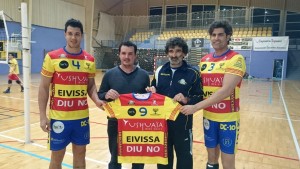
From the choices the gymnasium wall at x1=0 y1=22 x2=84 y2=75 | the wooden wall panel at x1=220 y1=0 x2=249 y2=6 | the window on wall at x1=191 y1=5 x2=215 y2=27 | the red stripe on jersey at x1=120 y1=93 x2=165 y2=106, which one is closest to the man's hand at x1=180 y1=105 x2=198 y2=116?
the red stripe on jersey at x1=120 y1=93 x2=165 y2=106

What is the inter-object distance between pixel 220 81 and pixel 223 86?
15 centimetres

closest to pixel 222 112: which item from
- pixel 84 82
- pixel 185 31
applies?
pixel 84 82

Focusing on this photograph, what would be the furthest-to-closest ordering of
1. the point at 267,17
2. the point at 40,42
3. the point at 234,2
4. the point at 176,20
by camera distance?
the point at 234,2
the point at 176,20
the point at 267,17
the point at 40,42

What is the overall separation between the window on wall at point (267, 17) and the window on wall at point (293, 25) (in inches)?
38.8

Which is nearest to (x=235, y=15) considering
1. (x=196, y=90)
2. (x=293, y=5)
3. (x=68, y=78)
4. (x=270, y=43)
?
(x=270, y=43)

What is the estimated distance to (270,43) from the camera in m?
22.5

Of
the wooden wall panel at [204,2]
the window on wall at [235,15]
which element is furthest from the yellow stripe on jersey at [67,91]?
the wooden wall panel at [204,2]

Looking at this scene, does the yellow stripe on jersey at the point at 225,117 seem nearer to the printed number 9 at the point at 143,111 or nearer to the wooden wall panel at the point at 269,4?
the printed number 9 at the point at 143,111

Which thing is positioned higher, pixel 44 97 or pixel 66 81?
pixel 66 81

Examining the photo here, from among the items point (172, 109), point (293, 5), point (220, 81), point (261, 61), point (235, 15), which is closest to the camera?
point (172, 109)

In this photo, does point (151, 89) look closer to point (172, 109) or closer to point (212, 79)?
point (172, 109)

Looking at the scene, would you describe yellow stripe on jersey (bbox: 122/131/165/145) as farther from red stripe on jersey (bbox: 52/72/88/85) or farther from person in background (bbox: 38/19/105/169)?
red stripe on jersey (bbox: 52/72/88/85)

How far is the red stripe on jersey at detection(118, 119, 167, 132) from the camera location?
2.83 meters

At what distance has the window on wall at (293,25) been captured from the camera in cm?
2511
